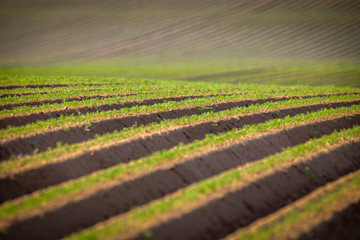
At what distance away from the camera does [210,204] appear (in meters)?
7.05

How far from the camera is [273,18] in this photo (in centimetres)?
5716

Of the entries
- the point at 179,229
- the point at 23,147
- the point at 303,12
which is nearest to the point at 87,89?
the point at 23,147

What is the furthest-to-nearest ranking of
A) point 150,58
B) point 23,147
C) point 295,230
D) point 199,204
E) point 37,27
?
1. point 37,27
2. point 150,58
3. point 23,147
4. point 199,204
5. point 295,230

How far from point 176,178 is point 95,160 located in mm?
2355

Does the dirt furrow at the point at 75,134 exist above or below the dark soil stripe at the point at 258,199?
above

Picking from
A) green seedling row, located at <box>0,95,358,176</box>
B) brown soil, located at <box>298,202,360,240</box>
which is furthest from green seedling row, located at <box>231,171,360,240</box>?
green seedling row, located at <box>0,95,358,176</box>

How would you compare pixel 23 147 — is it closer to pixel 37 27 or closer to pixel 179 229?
pixel 179 229

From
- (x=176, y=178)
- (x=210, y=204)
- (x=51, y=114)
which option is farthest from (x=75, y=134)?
(x=210, y=204)

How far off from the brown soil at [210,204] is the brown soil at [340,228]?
130 cm

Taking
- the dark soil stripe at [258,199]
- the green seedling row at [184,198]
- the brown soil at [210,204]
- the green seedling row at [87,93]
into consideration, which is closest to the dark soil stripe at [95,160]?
the brown soil at [210,204]

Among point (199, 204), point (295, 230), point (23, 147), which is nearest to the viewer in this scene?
point (295, 230)

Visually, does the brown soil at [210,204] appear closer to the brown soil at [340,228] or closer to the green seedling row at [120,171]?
the green seedling row at [120,171]

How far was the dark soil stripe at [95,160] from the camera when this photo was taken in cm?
792

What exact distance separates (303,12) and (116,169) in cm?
5773
